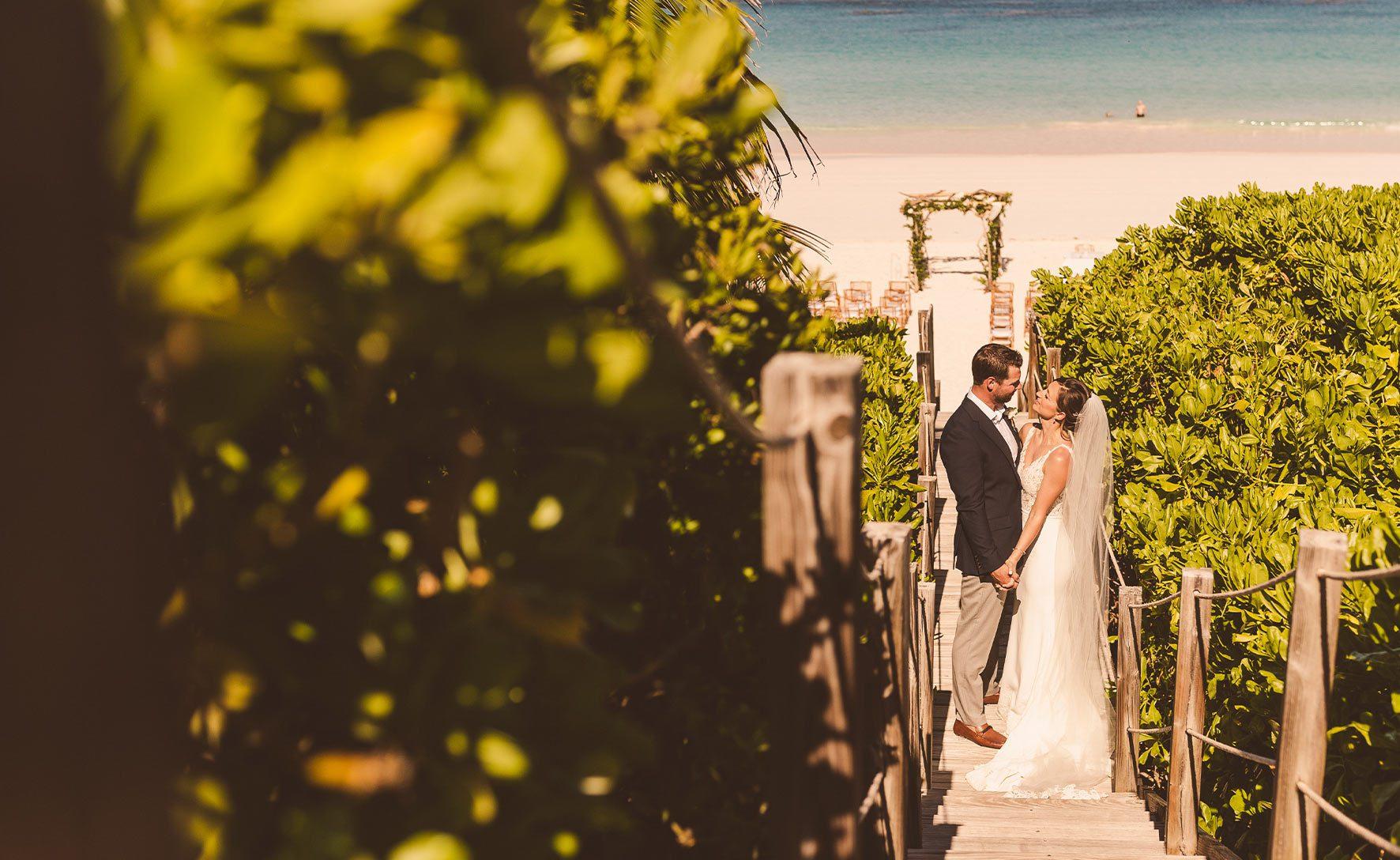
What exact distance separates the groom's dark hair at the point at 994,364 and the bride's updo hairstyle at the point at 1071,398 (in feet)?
1.15

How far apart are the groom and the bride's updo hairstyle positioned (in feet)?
1.03

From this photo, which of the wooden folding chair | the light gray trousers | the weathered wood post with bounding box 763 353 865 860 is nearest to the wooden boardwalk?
the light gray trousers

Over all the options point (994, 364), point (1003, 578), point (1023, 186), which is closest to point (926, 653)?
point (1003, 578)

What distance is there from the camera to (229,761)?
3.99 feet

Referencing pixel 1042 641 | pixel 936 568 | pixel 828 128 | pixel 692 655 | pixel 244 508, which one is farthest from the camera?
pixel 828 128

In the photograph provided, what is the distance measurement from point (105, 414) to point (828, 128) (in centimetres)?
5993

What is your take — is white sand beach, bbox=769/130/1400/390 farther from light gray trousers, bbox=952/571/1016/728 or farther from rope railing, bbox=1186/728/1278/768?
rope railing, bbox=1186/728/1278/768

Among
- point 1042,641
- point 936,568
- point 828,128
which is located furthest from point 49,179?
point 828,128

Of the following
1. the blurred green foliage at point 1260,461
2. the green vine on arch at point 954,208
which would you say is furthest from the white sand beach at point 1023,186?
the blurred green foliage at point 1260,461

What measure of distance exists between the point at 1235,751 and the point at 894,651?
150cm

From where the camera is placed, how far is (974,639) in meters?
6.68

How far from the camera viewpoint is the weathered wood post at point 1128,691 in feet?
18.6

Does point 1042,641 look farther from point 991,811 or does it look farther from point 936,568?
point 936,568

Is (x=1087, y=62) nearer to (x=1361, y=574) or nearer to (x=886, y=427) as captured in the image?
(x=886, y=427)
